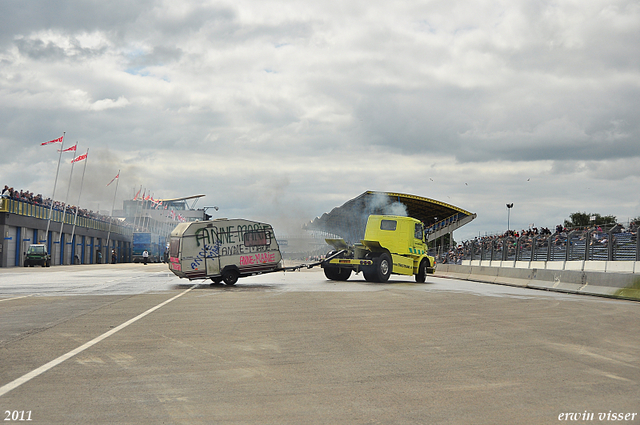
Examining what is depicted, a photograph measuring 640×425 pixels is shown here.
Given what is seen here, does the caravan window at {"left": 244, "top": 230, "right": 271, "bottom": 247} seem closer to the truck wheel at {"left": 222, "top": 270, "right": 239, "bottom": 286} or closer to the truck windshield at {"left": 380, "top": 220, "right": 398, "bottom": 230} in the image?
the truck wheel at {"left": 222, "top": 270, "right": 239, "bottom": 286}

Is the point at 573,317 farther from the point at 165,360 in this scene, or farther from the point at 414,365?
the point at 165,360

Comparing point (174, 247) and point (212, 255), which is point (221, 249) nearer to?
point (212, 255)

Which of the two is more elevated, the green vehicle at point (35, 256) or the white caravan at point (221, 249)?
the white caravan at point (221, 249)

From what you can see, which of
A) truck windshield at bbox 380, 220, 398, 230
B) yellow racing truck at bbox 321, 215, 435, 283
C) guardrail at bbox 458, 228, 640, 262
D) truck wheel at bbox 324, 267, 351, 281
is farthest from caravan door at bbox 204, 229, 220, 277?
guardrail at bbox 458, 228, 640, 262

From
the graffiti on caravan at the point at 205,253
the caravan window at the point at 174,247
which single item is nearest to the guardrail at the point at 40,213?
the caravan window at the point at 174,247

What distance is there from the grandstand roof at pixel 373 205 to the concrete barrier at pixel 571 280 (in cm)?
2467

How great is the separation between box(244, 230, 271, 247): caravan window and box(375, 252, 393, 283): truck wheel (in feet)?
15.3

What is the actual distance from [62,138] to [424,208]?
38.2 metres

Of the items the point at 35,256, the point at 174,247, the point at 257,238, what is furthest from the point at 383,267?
the point at 35,256

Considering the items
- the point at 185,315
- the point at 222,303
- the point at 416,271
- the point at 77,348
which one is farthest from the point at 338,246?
the point at 77,348

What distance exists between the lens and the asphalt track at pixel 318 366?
559 cm

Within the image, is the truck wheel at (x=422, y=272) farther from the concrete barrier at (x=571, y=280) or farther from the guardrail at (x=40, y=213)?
the guardrail at (x=40, y=213)

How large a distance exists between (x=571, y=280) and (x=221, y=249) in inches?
514

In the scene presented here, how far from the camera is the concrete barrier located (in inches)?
771
